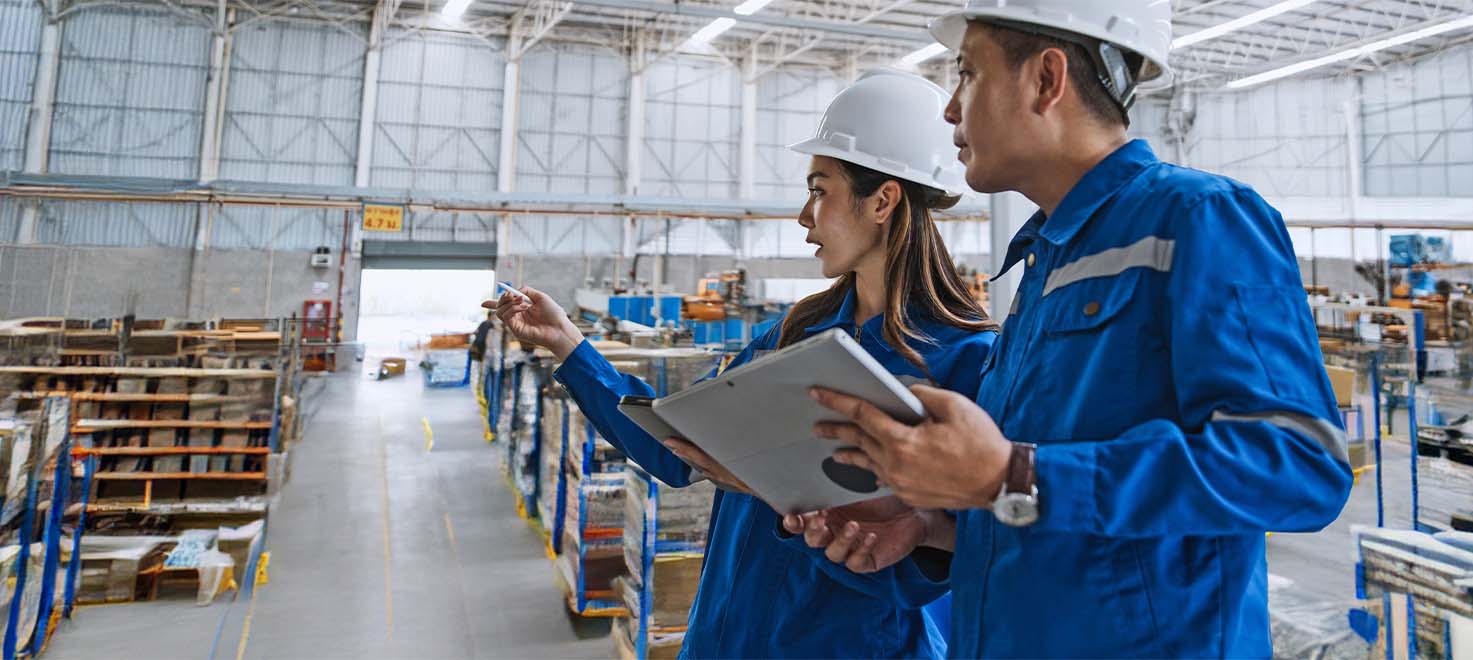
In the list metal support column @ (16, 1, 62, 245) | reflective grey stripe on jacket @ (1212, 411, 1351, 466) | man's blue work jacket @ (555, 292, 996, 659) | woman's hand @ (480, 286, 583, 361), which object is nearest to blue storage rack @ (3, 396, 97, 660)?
woman's hand @ (480, 286, 583, 361)

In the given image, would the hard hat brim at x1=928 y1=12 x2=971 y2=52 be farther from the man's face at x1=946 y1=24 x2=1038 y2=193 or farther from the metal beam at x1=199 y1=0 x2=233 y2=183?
the metal beam at x1=199 y1=0 x2=233 y2=183

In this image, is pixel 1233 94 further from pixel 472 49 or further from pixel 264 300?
pixel 264 300

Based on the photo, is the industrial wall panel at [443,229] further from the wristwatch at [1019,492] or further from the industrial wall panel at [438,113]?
the wristwatch at [1019,492]

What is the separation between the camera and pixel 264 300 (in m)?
19.1

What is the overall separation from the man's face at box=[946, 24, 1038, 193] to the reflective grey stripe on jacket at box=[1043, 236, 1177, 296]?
0.48ft

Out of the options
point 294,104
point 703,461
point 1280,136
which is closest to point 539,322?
point 703,461

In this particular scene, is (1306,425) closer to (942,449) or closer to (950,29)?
(942,449)

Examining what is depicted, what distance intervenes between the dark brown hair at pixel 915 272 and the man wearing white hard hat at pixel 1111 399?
17.3 inches

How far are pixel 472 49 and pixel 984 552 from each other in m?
22.5

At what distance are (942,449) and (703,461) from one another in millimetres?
734

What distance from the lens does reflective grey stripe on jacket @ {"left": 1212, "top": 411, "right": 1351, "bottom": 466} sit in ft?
2.62

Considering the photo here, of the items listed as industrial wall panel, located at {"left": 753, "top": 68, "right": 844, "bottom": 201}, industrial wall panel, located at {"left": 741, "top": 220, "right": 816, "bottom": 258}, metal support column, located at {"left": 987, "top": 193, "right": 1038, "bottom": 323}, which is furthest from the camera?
industrial wall panel, located at {"left": 753, "top": 68, "right": 844, "bottom": 201}

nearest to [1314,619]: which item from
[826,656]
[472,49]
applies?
[826,656]

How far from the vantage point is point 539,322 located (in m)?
1.96
